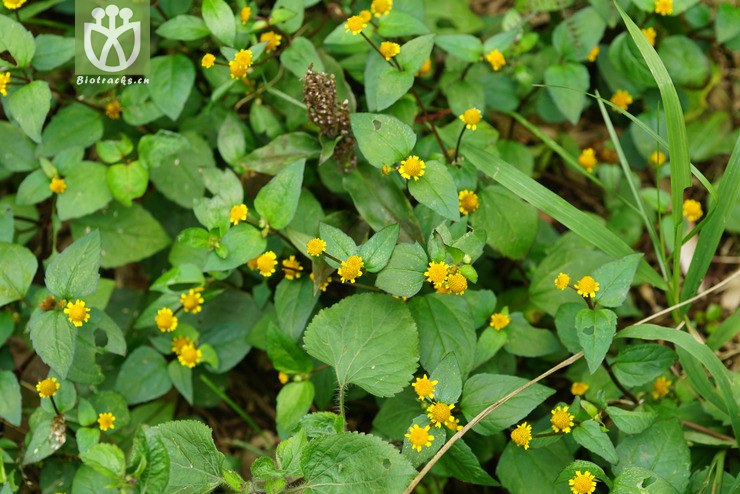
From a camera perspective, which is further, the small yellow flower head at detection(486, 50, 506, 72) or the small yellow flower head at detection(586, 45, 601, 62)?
the small yellow flower head at detection(586, 45, 601, 62)

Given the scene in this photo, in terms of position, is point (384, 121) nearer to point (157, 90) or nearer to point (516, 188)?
point (516, 188)

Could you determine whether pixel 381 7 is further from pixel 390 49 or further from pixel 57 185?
pixel 57 185

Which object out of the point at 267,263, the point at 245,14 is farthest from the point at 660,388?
the point at 245,14

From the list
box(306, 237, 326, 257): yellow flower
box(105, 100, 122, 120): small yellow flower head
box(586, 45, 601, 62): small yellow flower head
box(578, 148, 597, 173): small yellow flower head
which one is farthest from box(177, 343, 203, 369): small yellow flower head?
box(586, 45, 601, 62): small yellow flower head

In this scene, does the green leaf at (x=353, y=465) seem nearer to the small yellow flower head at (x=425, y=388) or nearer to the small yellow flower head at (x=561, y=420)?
the small yellow flower head at (x=425, y=388)

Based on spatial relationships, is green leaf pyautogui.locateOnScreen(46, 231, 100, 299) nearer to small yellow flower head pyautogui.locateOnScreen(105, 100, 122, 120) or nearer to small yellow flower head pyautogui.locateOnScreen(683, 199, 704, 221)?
small yellow flower head pyautogui.locateOnScreen(105, 100, 122, 120)

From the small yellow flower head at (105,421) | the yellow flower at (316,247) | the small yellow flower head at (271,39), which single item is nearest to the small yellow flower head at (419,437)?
the yellow flower at (316,247)
